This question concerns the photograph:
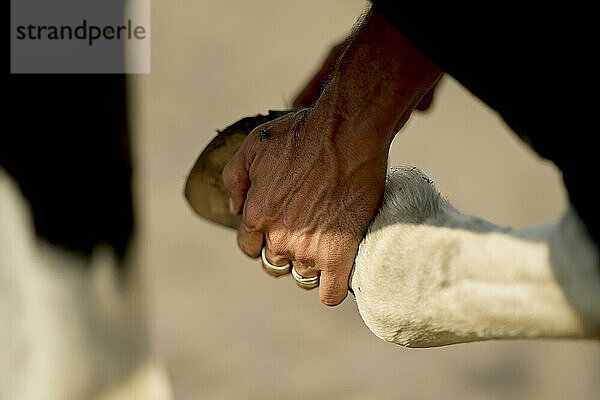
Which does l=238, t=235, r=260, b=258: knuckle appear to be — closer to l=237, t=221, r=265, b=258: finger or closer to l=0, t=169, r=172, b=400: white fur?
l=237, t=221, r=265, b=258: finger

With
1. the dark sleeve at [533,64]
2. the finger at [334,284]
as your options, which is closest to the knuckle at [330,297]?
the finger at [334,284]

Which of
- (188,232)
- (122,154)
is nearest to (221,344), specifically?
(188,232)

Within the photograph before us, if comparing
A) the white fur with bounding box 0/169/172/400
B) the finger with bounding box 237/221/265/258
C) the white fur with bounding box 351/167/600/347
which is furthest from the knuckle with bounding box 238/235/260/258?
the white fur with bounding box 0/169/172/400

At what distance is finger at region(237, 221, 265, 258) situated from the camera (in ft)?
2.64

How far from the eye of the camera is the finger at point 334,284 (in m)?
0.76

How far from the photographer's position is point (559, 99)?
1.89 ft

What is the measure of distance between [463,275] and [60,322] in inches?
21.5

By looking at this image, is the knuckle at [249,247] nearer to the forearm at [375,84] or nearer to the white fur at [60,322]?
the forearm at [375,84]


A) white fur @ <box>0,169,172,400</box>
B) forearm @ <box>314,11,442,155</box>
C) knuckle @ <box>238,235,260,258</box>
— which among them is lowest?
white fur @ <box>0,169,172,400</box>

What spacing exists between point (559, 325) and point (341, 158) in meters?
0.22

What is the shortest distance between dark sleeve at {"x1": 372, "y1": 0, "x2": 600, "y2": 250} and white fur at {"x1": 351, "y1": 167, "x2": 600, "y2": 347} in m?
0.04

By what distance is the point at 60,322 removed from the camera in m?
1.01

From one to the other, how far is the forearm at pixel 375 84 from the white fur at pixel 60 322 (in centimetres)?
43

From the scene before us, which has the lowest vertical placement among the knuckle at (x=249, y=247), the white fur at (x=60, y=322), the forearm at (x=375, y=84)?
the white fur at (x=60, y=322)
